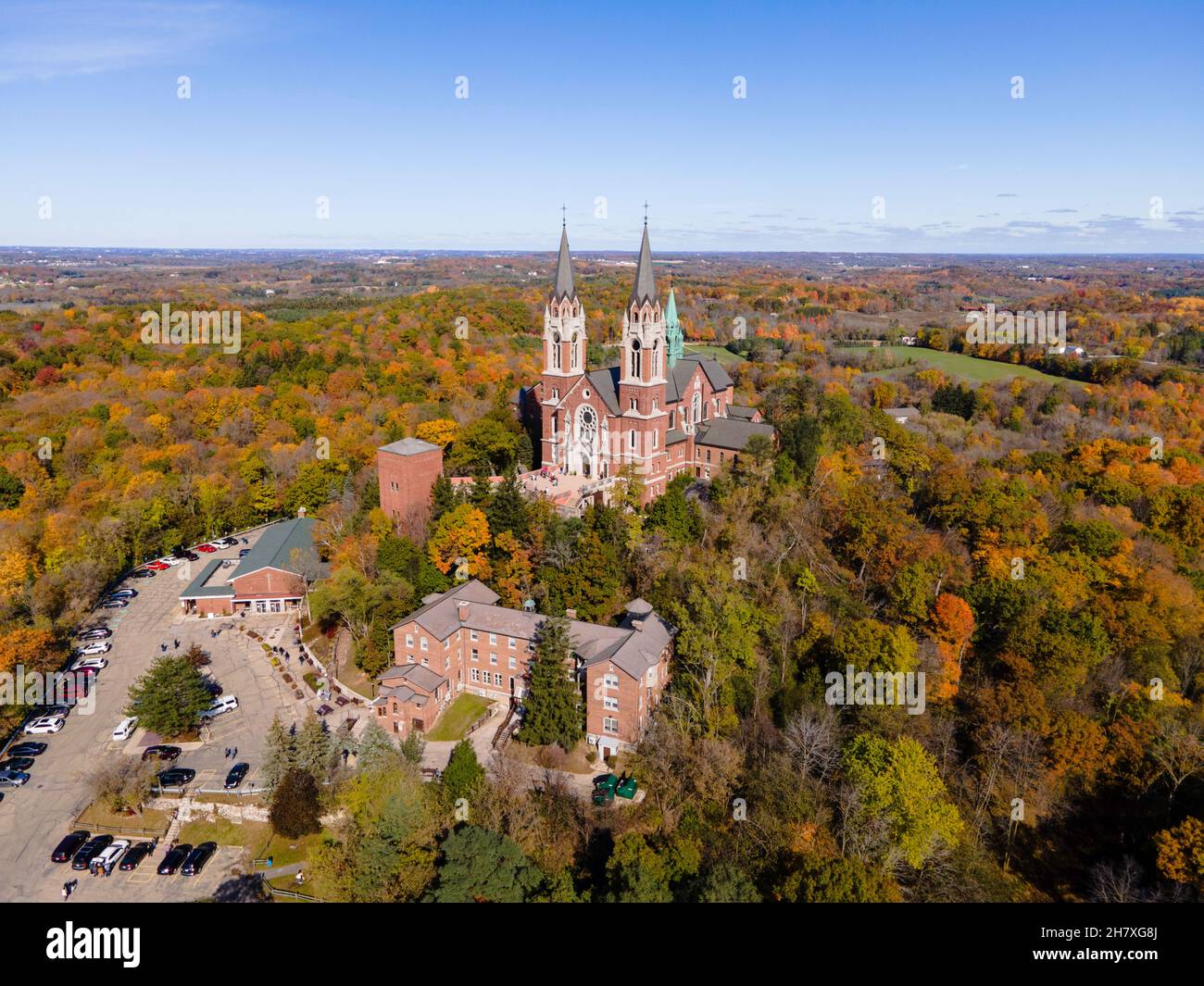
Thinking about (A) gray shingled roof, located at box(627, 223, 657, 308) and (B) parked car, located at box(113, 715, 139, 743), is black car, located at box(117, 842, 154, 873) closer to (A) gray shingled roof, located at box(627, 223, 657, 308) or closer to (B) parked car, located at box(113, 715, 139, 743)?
(B) parked car, located at box(113, 715, 139, 743)

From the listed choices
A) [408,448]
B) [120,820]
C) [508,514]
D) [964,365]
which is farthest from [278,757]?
[964,365]

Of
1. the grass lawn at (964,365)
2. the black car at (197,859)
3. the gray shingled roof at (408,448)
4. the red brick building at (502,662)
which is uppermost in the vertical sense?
the grass lawn at (964,365)

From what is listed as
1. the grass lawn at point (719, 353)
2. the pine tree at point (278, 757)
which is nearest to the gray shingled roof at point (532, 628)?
the pine tree at point (278, 757)

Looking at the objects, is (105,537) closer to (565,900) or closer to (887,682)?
(565,900)

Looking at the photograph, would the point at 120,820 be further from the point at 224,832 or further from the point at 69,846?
the point at 224,832

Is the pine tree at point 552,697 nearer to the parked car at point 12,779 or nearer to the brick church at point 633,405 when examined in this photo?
the brick church at point 633,405

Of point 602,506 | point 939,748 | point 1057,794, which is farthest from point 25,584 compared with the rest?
point 1057,794

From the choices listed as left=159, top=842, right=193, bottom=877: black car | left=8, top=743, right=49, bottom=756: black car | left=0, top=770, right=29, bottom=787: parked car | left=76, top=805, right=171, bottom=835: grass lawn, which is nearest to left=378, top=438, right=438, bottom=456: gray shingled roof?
left=8, top=743, right=49, bottom=756: black car
